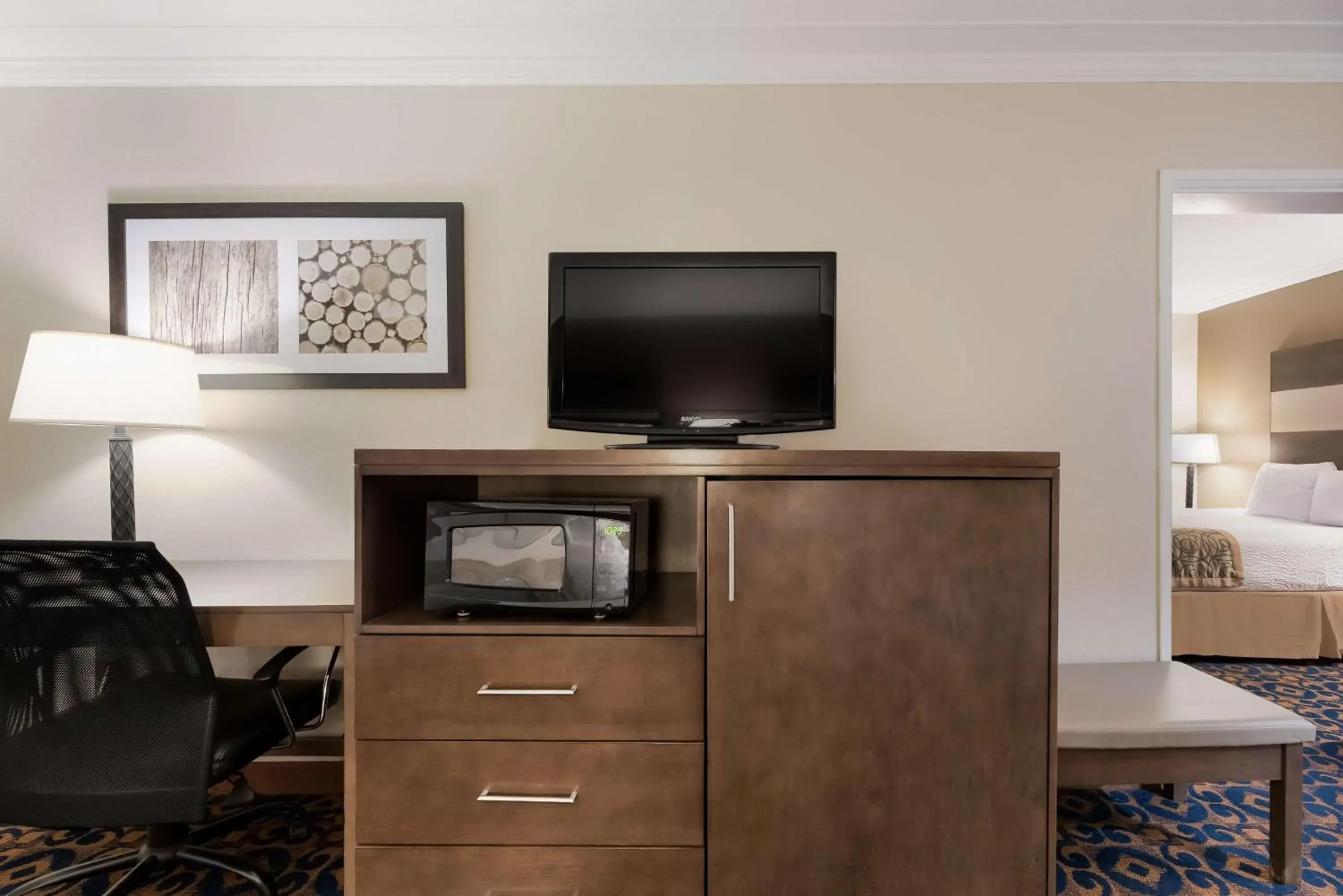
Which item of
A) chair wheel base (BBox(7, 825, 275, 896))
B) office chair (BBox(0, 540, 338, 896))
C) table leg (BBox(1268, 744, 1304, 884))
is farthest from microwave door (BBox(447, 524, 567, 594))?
table leg (BBox(1268, 744, 1304, 884))

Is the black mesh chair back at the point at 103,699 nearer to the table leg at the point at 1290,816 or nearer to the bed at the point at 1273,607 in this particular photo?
the table leg at the point at 1290,816

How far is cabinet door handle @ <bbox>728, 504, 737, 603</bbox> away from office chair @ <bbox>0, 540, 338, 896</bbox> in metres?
1.08

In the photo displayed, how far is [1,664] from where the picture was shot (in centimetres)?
136

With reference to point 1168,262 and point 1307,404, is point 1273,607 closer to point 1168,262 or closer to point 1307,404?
point 1168,262

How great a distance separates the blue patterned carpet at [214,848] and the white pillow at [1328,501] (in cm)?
499

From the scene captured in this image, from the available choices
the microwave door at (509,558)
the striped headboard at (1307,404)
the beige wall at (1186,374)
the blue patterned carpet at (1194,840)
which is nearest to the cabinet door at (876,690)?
the microwave door at (509,558)

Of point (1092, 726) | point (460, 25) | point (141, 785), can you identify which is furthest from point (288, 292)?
point (1092, 726)

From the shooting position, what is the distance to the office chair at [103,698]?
1.34 meters

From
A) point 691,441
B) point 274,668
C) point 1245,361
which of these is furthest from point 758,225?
point 1245,361

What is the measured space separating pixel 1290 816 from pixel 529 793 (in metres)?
1.84

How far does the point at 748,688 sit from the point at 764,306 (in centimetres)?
95

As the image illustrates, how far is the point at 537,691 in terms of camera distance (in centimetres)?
142

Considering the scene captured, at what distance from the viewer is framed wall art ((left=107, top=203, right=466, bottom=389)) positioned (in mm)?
2057

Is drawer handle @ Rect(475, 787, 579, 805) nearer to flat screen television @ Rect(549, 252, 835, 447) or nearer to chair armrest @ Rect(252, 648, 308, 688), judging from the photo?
chair armrest @ Rect(252, 648, 308, 688)
